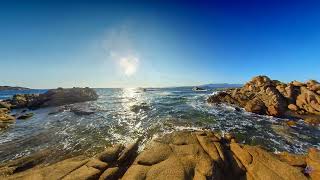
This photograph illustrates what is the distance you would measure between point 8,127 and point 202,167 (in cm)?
3049

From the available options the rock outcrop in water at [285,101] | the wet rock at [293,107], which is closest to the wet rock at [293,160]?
the rock outcrop in water at [285,101]

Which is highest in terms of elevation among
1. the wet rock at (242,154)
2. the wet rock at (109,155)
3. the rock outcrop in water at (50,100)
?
the rock outcrop in water at (50,100)

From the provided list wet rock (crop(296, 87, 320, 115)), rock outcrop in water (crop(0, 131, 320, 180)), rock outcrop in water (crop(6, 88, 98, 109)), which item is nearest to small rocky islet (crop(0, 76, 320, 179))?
rock outcrop in water (crop(0, 131, 320, 180))

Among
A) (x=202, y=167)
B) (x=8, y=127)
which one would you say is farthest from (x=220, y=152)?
(x=8, y=127)

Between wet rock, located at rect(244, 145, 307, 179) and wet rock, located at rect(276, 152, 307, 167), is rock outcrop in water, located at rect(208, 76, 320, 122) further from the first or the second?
wet rock, located at rect(244, 145, 307, 179)

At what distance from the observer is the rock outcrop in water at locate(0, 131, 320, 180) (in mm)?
10766

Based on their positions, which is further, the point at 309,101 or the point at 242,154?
the point at 309,101

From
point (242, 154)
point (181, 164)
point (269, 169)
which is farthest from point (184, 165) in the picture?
point (269, 169)

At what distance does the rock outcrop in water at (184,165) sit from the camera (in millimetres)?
10766

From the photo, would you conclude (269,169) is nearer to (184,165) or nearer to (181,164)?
(184,165)

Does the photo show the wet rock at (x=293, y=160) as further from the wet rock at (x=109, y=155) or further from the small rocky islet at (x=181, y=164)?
the wet rock at (x=109, y=155)

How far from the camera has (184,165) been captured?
1144 cm

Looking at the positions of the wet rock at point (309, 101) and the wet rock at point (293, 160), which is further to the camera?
the wet rock at point (309, 101)

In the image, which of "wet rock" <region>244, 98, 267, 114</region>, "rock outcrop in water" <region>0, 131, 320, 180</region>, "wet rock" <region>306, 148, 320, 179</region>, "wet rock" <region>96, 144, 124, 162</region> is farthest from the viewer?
"wet rock" <region>244, 98, 267, 114</region>
